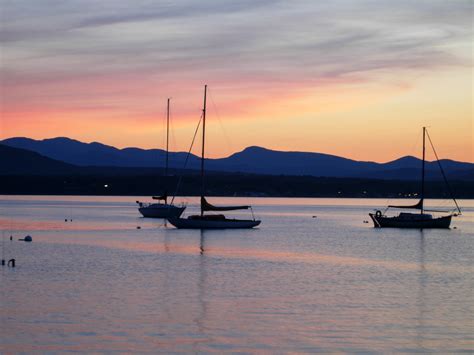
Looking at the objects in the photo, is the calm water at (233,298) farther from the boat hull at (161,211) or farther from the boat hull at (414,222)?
the boat hull at (161,211)

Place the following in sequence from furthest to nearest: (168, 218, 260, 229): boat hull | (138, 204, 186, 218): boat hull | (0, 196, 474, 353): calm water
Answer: (138, 204, 186, 218): boat hull
(168, 218, 260, 229): boat hull
(0, 196, 474, 353): calm water

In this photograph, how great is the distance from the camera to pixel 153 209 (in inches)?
3716

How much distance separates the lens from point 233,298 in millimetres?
31641

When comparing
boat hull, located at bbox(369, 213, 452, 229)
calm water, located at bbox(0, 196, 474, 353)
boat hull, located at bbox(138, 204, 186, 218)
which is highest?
boat hull, located at bbox(138, 204, 186, 218)

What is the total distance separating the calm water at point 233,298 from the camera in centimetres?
2350

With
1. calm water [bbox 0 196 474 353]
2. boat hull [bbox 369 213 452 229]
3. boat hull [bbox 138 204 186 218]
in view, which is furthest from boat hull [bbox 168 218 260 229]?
boat hull [bbox 369 213 452 229]

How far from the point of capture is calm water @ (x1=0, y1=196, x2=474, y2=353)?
23500 mm

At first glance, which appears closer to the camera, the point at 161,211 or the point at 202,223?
the point at 202,223

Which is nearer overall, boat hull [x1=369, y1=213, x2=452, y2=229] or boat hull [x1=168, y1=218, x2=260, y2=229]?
boat hull [x1=168, y1=218, x2=260, y2=229]

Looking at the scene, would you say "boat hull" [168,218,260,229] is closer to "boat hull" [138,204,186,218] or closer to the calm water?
the calm water

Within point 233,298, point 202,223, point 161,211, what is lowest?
point 233,298

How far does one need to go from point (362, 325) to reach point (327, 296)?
22.2 feet

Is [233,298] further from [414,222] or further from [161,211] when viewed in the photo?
[161,211]

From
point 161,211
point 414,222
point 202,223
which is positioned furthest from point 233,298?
point 161,211
